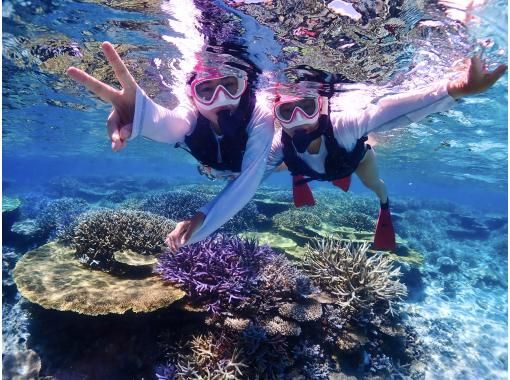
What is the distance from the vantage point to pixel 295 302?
5.28 m

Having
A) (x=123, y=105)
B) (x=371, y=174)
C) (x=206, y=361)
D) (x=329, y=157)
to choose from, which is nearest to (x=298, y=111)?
(x=329, y=157)

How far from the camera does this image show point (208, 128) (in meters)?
4.54

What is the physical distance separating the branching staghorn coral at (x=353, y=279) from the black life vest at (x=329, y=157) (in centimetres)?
193

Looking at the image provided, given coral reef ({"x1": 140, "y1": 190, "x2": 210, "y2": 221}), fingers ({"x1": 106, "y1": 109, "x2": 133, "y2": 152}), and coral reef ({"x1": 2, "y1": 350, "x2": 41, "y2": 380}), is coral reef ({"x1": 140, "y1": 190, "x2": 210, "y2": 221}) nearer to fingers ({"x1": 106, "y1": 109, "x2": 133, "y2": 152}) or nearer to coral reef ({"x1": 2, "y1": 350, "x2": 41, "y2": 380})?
coral reef ({"x1": 2, "y1": 350, "x2": 41, "y2": 380})

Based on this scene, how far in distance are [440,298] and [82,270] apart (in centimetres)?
1051

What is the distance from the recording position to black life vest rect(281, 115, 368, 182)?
194 inches

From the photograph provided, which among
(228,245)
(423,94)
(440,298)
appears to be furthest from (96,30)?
(440,298)

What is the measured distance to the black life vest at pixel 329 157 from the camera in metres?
4.93

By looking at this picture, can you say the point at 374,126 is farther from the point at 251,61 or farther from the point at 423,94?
the point at 251,61

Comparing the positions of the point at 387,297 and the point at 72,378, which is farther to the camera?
the point at 387,297

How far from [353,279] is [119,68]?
5.44m

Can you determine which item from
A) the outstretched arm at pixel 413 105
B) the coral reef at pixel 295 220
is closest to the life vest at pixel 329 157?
the outstretched arm at pixel 413 105

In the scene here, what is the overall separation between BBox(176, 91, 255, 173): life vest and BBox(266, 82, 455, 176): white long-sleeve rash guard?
949 mm

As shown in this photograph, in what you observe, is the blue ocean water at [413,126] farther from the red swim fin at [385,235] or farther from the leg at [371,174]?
the leg at [371,174]
